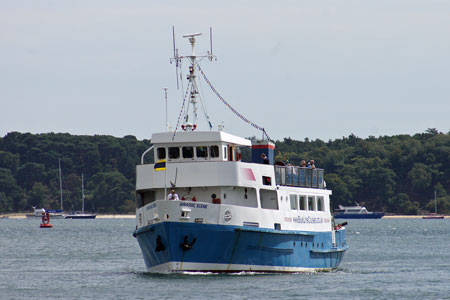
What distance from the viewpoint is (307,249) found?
50625 mm

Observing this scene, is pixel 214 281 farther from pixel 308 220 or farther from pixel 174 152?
pixel 308 220

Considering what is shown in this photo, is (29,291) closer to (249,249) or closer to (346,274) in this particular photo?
(249,249)

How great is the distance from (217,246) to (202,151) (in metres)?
5.07

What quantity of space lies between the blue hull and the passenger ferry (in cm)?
4

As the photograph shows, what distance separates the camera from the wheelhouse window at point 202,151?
1892 inches

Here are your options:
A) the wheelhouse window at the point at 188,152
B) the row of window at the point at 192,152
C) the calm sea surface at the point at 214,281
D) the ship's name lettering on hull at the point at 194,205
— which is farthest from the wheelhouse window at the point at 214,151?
the calm sea surface at the point at 214,281

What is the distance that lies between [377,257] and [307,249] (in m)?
19.6

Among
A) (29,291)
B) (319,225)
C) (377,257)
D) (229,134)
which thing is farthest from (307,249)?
(377,257)

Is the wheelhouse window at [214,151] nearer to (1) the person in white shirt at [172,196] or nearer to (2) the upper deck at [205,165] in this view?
(2) the upper deck at [205,165]

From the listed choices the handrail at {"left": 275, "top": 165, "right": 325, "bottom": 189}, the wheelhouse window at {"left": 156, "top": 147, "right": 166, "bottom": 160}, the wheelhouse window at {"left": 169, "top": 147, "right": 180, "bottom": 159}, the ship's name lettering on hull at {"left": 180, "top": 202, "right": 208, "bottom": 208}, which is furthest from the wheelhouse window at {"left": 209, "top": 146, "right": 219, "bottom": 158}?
the ship's name lettering on hull at {"left": 180, "top": 202, "right": 208, "bottom": 208}

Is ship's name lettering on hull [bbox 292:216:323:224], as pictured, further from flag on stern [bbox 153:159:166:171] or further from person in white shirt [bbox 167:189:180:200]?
flag on stern [bbox 153:159:166:171]

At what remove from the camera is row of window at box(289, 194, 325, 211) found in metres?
50.8

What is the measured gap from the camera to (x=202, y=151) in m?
48.1

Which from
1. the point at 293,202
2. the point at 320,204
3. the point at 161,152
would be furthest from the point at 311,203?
the point at 161,152
